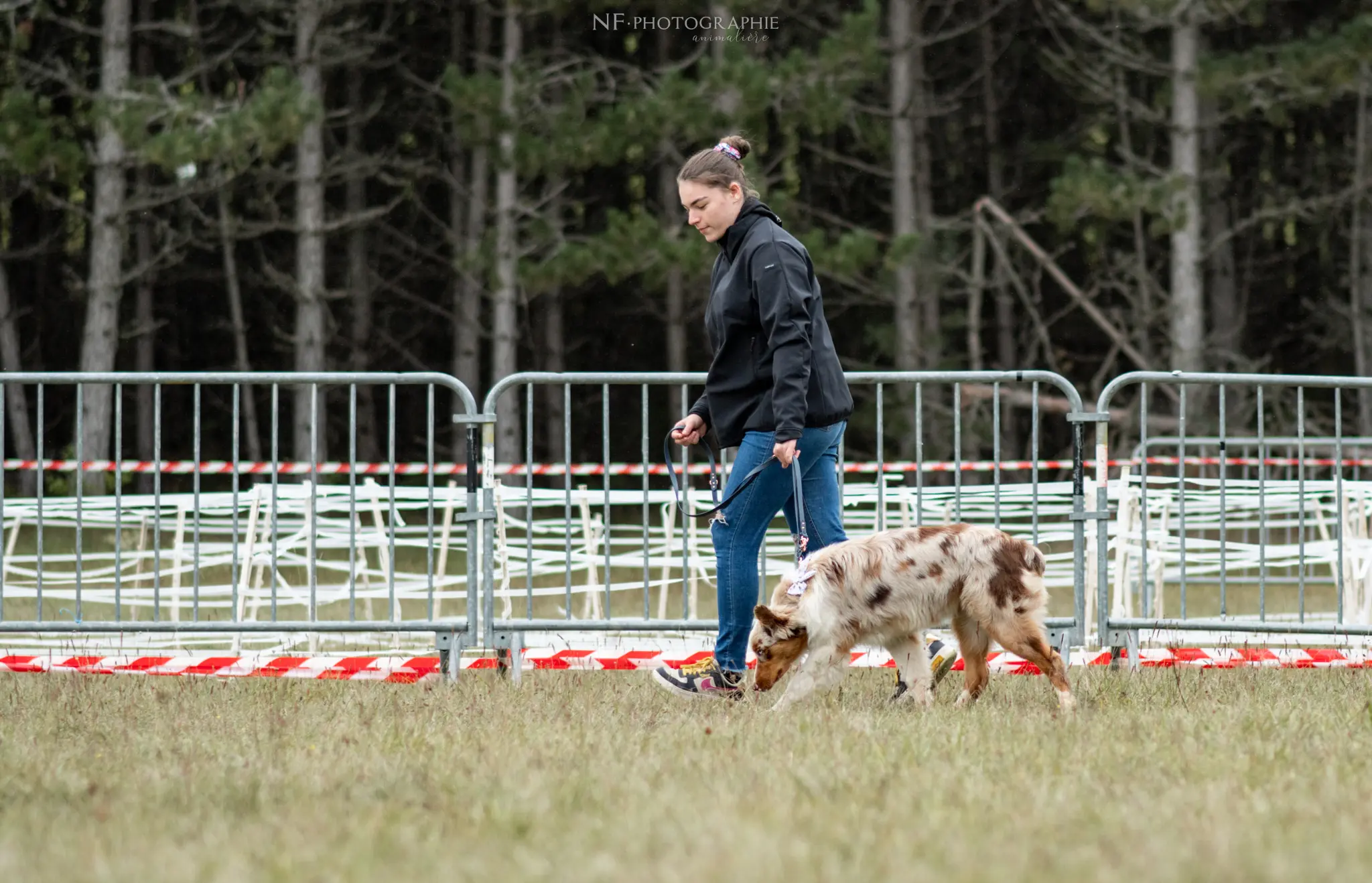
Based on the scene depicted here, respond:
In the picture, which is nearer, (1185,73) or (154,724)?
(154,724)

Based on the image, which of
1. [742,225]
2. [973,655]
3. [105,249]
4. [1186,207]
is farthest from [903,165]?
[973,655]

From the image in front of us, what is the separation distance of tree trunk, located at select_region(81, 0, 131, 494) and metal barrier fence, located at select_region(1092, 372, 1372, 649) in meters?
13.4

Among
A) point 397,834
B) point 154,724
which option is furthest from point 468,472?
point 397,834

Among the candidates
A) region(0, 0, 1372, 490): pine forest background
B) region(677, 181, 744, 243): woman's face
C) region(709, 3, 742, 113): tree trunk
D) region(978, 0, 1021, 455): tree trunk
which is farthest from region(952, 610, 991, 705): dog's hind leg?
region(978, 0, 1021, 455): tree trunk

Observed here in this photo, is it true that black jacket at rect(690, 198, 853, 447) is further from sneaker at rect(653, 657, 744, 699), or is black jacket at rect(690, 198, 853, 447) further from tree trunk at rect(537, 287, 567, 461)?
tree trunk at rect(537, 287, 567, 461)

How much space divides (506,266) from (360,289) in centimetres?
764

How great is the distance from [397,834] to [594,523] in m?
7.30

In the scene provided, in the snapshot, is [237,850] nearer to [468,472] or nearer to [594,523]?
[468,472]

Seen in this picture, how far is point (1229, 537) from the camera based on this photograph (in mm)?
18297

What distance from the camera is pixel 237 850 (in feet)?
12.2

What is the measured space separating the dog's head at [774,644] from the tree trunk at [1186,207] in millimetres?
16251

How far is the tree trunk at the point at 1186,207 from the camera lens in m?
21.2

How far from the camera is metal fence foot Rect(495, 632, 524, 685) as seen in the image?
733cm

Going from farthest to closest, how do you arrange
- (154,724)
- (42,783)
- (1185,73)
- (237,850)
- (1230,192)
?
1. (1230,192)
2. (1185,73)
3. (154,724)
4. (42,783)
5. (237,850)
